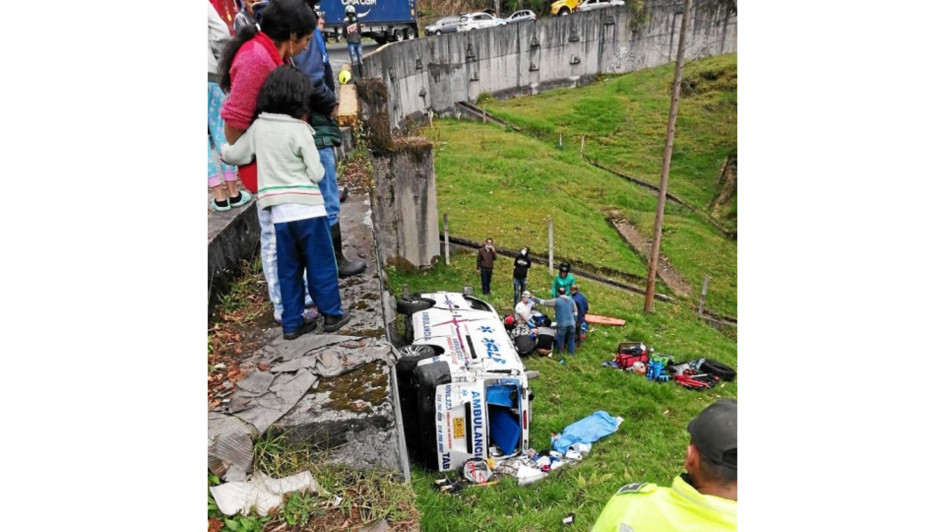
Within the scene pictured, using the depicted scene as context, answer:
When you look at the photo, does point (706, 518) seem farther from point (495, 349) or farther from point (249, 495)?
point (495, 349)

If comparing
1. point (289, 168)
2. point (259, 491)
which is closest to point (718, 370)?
point (289, 168)

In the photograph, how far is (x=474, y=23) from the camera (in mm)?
37312

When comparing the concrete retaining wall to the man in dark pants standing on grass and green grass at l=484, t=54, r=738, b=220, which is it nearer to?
green grass at l=484, t=54, r=738, b=220

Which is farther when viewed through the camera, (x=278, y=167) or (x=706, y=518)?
(x=278, y=167)

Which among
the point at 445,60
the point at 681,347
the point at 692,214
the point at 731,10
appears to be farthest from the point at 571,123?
the point at 681,347

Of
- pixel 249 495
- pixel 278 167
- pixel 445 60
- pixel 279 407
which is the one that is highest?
pixel 445 60

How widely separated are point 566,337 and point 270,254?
25.7 feet

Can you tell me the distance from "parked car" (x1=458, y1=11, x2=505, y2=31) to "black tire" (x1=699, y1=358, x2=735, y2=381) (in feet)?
99.1

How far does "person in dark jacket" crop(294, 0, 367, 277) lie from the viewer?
463cm

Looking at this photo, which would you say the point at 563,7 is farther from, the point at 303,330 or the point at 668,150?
the point at 303,330

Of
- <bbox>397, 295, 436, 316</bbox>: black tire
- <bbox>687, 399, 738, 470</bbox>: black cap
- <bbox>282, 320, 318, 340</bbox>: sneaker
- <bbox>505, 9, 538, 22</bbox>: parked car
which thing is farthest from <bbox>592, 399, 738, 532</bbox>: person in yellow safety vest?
<bbox>505, 9, 538, 22</bbox>: parked car

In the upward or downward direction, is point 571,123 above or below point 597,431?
above

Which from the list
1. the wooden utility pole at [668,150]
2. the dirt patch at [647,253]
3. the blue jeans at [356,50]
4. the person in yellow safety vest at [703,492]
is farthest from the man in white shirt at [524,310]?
the blue jeans at [356,50]

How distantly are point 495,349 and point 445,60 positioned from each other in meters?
27.4
